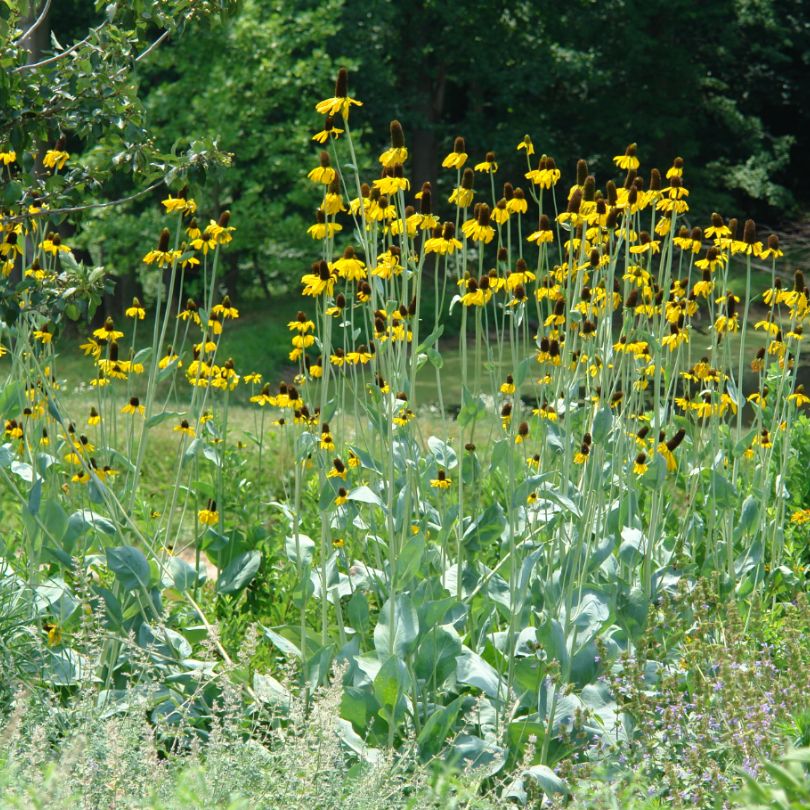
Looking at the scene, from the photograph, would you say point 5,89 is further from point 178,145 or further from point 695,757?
point 695,757

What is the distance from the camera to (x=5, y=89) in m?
3.46

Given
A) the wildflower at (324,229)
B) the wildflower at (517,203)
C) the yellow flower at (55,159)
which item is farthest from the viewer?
the yellow flower at (55,159)

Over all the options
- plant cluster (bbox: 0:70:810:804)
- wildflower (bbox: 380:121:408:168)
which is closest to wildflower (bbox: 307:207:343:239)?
plant cluster (bbox: 0:70:810:804)

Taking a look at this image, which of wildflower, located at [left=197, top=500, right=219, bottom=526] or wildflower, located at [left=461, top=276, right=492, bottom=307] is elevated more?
wildflower, located at [left=461, top=276, right=492, bottom=307]

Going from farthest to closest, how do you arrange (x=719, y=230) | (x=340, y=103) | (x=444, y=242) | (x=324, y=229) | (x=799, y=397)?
(x=799, y=397), (x=719, y=230), (x=444, y=242), (x=324, y=229), (x=340, y=103)

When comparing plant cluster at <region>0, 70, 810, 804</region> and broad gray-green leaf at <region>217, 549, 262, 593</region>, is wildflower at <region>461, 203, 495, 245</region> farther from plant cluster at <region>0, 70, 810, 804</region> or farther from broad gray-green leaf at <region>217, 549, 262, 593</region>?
broad gray-green leaf at <region>217, 549, 262, 593</region>

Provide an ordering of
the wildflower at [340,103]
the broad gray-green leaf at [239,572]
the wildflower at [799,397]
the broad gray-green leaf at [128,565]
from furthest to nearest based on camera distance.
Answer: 1. the wildflower at [799,397]
2. the broad gray-green leaf at [239,572]
3. the broad gray-green leaf at [128,565]
4. the wildflower at [340,103]

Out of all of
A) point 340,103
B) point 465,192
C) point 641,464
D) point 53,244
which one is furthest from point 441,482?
point 53,244

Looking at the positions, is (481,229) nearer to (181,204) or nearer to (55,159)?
→ (181,204)

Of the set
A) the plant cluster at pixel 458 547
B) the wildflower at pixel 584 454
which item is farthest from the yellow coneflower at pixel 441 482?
the wildflower at pixel 584 454

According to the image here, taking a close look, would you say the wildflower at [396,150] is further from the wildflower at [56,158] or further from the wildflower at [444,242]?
the wildflower at [56,158]

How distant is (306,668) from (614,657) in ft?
2.96

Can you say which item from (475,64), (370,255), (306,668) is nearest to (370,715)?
(306,668)

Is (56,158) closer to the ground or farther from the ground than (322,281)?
farther from the ground
